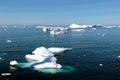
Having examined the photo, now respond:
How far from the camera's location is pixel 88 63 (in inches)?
1914

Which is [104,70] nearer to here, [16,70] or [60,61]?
[60,61]

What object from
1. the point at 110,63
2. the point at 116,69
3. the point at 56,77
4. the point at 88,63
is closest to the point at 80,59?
the point at 88,63

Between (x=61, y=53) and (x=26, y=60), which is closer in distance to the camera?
(x=26, y=60)

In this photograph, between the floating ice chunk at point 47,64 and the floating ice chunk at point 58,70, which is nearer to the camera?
the floating ice chunk at point 58,70

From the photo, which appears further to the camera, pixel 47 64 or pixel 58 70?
pixel 47 64

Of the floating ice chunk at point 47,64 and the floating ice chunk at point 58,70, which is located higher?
the floating ice chunk at point 47,64

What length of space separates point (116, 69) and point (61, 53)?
21.9m

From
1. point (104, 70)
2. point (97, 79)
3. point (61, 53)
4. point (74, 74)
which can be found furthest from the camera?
point (61, 53)

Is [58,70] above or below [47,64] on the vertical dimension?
below

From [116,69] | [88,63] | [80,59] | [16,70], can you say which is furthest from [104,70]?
[16,70]

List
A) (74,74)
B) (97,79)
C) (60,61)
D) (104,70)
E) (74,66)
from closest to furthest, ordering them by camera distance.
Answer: (97,79), (74,74), (104,70), (74,66), (60,61)

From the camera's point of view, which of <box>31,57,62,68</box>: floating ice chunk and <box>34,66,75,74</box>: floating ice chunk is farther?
<box>31,57,62,68</box>: floating ice chunk

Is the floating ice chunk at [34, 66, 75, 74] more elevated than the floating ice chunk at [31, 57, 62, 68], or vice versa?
the floating ice chunk at [31, 57, 62, 68]

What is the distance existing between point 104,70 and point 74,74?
7.08 m
